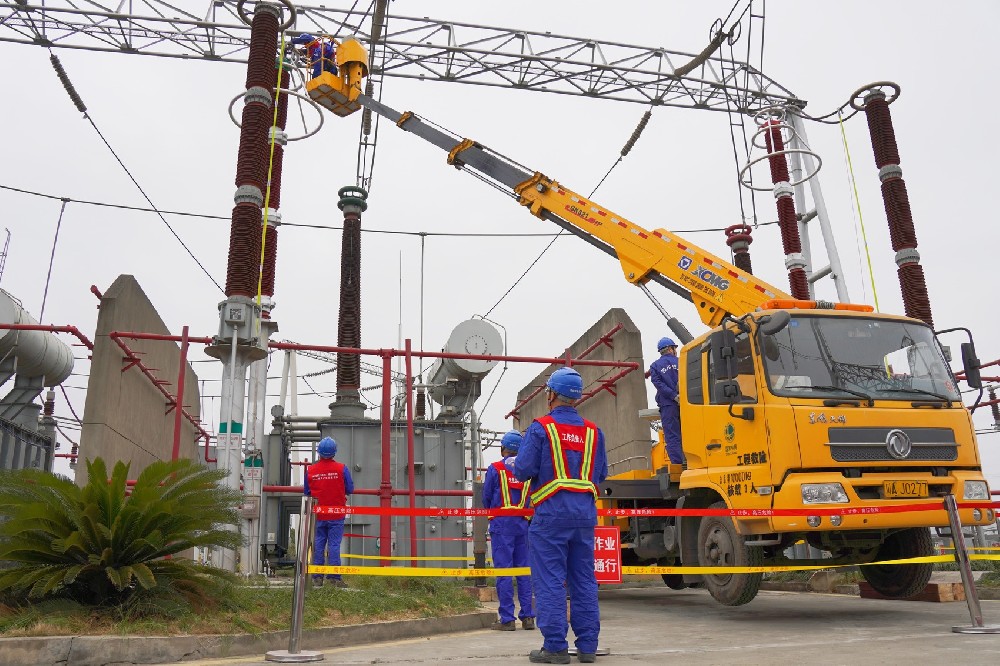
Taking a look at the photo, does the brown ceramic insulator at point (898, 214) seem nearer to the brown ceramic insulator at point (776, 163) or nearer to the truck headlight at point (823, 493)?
the brown ceramic insulator at point (776, 163)

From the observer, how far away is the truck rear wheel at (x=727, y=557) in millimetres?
7469

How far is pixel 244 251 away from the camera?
10531 millimetres

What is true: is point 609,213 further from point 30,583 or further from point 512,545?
point 30,583

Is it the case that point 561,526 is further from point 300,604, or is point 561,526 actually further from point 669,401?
point 669,401

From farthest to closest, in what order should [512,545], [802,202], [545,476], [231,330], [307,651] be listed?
1. [802,202]
2. [231,330]
3. [512,545]
4. [307,651]
5. [545,476]

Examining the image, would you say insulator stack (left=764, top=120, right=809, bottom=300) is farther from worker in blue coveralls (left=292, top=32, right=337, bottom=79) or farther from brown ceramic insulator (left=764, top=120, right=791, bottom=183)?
worker in blue coveralls (left=292, top=32, right=337, bottom=79)

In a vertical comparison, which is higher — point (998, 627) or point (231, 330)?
point (231, 330)

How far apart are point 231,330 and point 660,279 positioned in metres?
5.62

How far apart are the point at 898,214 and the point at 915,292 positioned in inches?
64.2

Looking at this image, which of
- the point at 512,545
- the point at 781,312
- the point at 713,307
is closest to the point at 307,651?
the point at 512,545

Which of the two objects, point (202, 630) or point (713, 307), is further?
point (713, 307)

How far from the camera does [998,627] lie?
6.48 meters

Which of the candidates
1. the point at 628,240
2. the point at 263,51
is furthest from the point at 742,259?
the point at 263,51

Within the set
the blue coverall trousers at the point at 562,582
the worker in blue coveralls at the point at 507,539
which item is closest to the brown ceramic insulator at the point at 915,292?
the worker in blue coveralls at the point at 507,539
